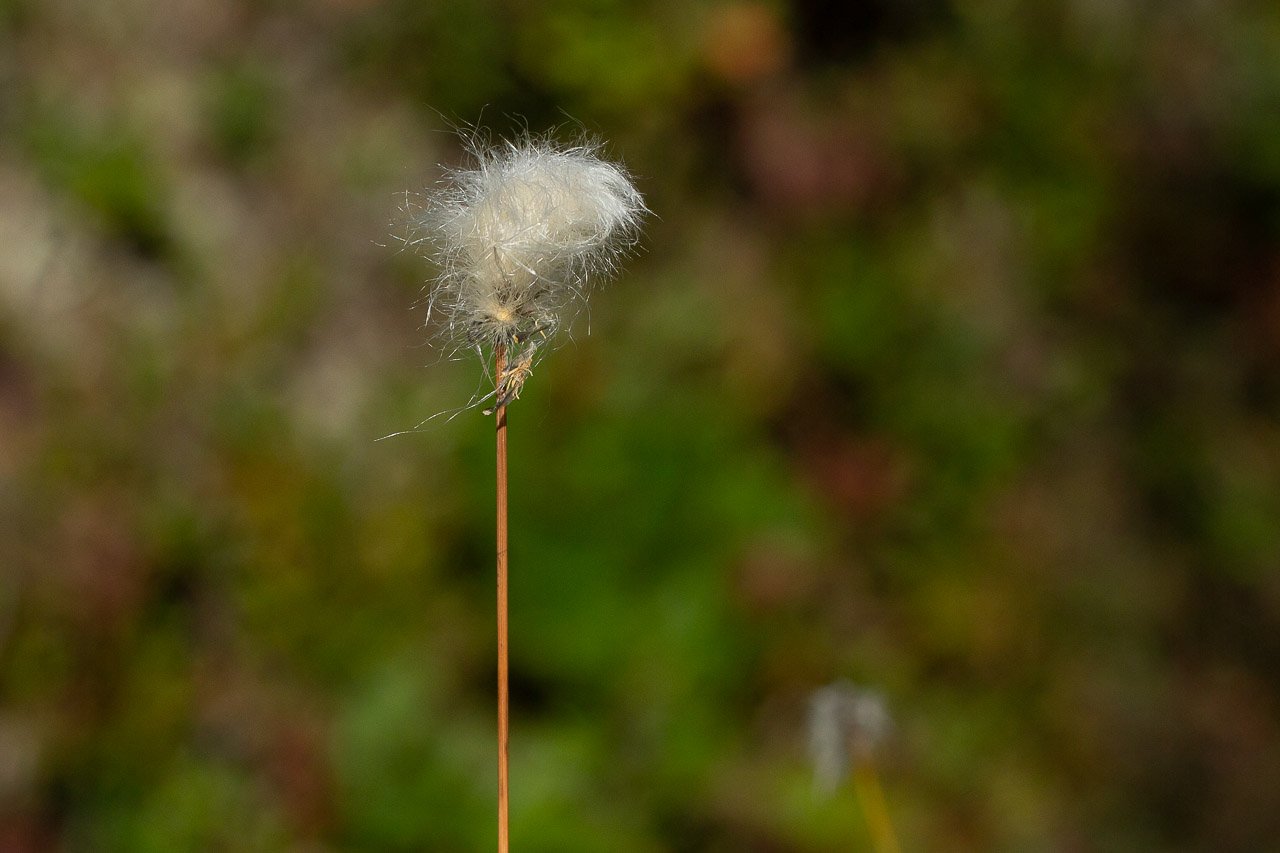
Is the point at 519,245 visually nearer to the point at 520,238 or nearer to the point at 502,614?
the point at 520,238

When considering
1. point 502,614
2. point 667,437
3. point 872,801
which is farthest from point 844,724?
point 667,437

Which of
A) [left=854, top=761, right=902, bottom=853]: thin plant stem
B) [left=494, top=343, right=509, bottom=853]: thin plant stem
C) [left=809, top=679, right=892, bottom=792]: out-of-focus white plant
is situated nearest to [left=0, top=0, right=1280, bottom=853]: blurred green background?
[left=854, top=761, right=902, bottom=853]: thin plant stem

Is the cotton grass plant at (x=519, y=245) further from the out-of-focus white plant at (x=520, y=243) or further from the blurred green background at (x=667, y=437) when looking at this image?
the blurred green background at (x=667, y=437)

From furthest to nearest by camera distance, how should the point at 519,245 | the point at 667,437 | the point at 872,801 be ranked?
1. the point at 667,437
2. the point at 872,801
3. the point at 519,245

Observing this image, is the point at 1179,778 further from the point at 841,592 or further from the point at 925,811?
the point at 841,592

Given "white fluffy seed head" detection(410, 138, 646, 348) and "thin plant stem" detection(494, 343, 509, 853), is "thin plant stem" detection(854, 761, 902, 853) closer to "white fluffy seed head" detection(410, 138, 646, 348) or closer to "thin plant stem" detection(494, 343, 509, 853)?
"thin plant stem" detection(494, 343, 509, 853)

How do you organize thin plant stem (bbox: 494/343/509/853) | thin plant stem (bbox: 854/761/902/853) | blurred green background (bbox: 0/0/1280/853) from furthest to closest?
blurred green background (bbox: 0/0/1280/853) → thin plant stem (bbox: 854/761/902/853) → thin plant stem (bbox: 494/343/509/853)
